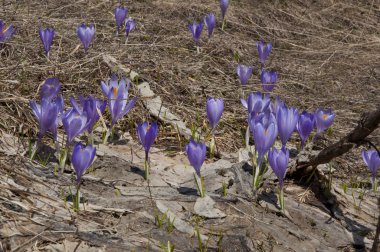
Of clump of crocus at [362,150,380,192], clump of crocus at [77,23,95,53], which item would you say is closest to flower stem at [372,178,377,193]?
clump of crocus at [362,150,380,192]

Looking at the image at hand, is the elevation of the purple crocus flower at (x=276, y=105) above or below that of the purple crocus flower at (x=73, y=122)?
below

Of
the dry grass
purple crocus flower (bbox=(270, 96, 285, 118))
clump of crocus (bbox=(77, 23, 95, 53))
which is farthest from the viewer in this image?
clump of crocus (bbox=(77, 23, 95, 53))

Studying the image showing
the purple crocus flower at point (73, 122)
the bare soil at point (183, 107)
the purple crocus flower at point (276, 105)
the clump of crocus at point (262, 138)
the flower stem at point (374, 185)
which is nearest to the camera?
the bare soil at point (183, 107)

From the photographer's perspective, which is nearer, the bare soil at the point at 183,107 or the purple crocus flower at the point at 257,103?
the bare soil at the point at 183,107

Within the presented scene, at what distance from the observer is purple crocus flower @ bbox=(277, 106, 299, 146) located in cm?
240

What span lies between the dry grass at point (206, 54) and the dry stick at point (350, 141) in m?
0.50

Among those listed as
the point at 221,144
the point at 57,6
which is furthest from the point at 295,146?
the point at 57,6

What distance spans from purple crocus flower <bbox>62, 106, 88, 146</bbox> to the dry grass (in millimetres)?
363

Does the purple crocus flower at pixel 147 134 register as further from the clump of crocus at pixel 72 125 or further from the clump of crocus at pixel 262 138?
the clump of crocus at pixel 262 138

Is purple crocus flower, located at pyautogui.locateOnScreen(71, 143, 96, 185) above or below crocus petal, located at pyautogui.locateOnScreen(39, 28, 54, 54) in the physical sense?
below

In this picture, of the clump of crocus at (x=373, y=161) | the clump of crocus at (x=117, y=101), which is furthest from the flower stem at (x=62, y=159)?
the clump of crocus at (x=373, y=161)

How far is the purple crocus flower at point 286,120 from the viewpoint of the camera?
240cm

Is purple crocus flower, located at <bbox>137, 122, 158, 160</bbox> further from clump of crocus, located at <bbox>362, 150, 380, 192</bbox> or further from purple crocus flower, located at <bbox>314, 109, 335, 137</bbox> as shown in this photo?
clump of crocus, located at <bbox>362, 150, 380, 192</bbox>

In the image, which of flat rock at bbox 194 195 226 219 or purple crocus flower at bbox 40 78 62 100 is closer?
flat rock at bbox 194 195 226 219
